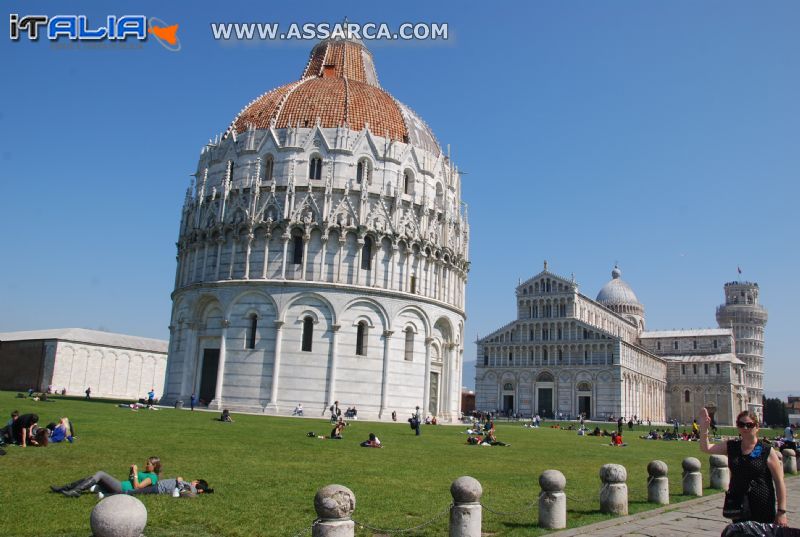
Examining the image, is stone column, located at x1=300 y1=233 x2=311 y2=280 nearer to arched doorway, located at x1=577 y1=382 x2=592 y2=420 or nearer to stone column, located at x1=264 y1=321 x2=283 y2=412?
stone column, located at x1=264 y1=321 x2=283 y2=412

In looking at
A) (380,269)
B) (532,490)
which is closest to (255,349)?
(380,269)

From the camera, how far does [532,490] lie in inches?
541

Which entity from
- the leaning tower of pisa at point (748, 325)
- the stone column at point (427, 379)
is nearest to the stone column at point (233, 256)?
the stone column at point (427, 379)

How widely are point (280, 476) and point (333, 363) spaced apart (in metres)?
26.3

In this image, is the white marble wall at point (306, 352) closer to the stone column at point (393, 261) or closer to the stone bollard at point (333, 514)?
the stone column at point (393, 261)

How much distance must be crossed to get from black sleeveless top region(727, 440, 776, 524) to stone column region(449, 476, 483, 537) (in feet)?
10.4

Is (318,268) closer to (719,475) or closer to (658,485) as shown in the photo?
(719,475)

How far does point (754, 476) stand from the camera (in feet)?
23.0

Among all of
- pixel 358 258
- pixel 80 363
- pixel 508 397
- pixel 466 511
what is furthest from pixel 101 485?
pixel 508 397

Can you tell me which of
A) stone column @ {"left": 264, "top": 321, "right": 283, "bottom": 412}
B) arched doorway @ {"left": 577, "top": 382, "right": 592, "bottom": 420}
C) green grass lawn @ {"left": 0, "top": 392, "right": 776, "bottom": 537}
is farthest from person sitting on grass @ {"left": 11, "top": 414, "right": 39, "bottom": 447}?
arched doorway @ {"left": 577, "top": 382, "right": 592, "bottom": 420}

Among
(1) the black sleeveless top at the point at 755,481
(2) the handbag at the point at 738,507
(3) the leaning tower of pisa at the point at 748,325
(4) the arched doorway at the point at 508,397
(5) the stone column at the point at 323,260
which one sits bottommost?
(2) the handbag at the point at 738,507

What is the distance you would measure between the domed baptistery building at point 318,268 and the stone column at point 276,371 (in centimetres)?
8

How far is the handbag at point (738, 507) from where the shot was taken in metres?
6.94

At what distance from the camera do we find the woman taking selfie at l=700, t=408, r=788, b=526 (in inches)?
270
